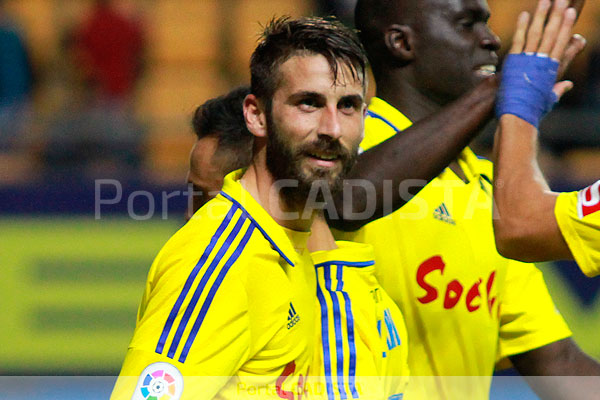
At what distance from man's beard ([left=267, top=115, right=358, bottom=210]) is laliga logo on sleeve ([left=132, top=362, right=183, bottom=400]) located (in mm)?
620

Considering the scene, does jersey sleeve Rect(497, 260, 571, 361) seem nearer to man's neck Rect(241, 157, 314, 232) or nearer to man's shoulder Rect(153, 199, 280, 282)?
man's neck Rect(241, 157, 314, 232)

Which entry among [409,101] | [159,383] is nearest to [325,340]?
[159,383]

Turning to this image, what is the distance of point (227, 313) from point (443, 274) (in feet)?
3.94

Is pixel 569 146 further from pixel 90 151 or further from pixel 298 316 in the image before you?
pixel 298 316

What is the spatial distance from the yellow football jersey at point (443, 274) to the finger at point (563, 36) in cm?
84

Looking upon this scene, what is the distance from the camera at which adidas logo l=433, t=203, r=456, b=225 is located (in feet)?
10.7

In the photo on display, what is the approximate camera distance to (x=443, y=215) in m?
3.27

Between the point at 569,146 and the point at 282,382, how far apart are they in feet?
15.4

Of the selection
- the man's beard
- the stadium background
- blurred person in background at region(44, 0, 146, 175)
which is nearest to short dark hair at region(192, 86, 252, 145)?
the man's beard

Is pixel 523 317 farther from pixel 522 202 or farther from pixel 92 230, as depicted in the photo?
pixel 92 230

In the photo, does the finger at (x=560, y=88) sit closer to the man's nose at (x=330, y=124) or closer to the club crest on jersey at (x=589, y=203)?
the club crest on jersey at (x=589, y=203)

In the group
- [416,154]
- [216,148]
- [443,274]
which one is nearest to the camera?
[416,154]

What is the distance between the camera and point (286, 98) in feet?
8.26

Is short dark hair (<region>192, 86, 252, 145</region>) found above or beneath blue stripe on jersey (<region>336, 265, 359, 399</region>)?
above
